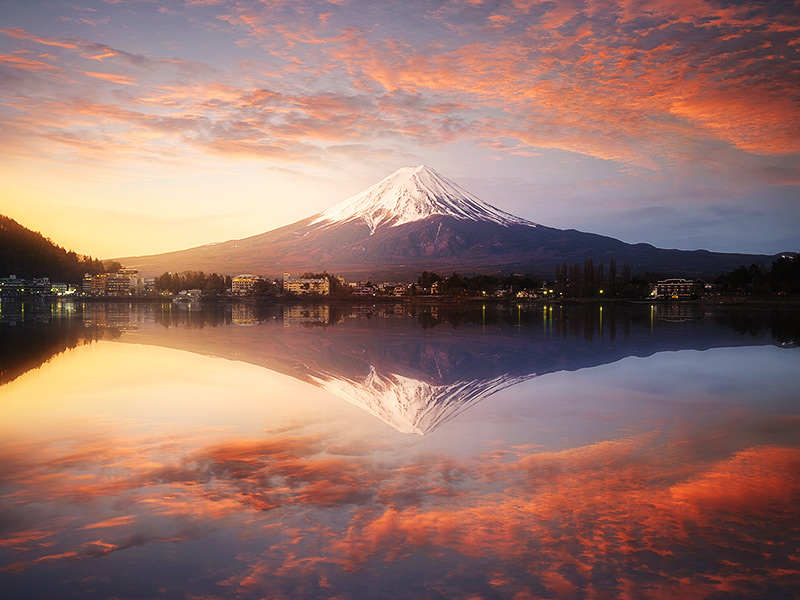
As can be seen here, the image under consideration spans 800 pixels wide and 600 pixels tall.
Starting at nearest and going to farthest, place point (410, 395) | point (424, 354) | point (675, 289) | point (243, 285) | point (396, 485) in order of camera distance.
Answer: point (396, 485), point (410, 395), point (424, 354), point (675, 289), point (243, 285)

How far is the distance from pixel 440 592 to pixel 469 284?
131469 millimetres

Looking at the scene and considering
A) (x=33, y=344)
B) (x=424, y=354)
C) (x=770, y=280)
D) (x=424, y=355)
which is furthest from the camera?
(x=770, y=280)

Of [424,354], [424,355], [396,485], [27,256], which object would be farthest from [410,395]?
[27,256]

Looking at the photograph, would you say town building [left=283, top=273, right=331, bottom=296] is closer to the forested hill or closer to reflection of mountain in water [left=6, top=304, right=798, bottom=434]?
the forested hill

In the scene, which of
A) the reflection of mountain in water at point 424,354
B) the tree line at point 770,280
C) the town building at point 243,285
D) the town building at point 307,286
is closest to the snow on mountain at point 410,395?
the reflection of mountain in water at point 424,354

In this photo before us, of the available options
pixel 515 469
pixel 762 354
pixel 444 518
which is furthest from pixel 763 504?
pixel 762 354

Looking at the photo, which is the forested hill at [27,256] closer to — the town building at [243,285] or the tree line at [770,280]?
the town building at [243,285]

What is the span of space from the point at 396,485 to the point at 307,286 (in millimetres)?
152797

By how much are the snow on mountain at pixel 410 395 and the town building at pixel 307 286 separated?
134175mm

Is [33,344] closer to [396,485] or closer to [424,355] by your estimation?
[424,355]

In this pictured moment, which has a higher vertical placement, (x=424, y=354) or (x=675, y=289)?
(x=675, y=289)

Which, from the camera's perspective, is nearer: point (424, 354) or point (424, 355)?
point (424, 355)

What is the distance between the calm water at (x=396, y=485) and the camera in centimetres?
512

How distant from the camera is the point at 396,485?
734cm
